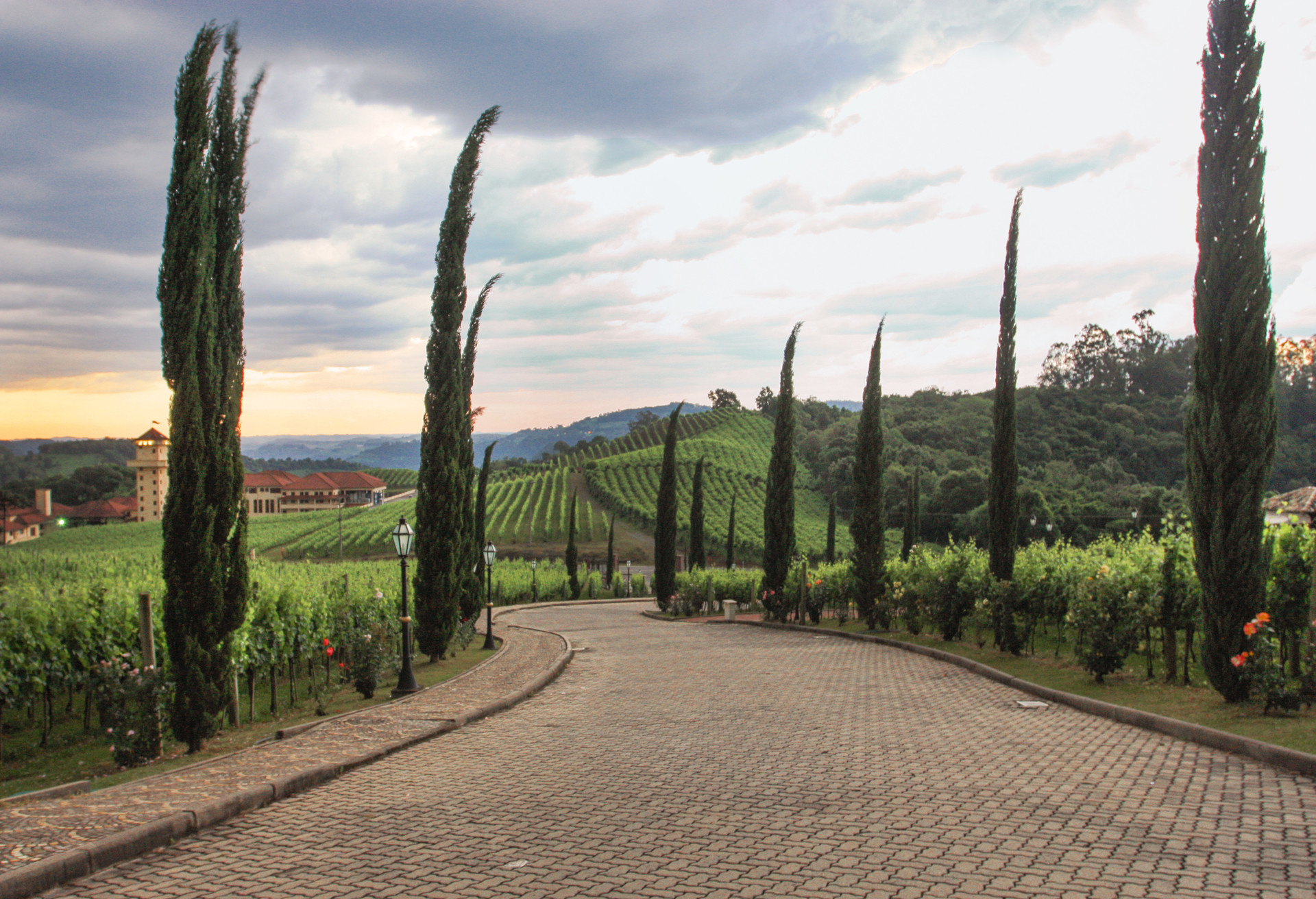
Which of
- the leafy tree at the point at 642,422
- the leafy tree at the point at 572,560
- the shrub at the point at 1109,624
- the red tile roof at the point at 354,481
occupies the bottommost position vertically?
the leafy tree at the point at 572,560

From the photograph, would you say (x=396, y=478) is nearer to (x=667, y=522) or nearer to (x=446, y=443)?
(x=667, y=522)

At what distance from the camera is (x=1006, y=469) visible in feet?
56.0

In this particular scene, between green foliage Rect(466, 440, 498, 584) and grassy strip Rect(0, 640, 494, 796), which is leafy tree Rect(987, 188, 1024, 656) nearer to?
grassy strip Rect(0, 640, 494, 796)

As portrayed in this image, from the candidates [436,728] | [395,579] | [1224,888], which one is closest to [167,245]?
[436,728]

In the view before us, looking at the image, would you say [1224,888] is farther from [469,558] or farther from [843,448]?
[843,448]

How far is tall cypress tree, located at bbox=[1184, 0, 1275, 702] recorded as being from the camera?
990 centimetres

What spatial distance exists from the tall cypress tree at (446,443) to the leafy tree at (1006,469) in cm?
1128

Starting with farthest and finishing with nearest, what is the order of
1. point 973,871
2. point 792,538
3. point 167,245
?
1. point 792,538
2. point 167,245
3. point 973,871

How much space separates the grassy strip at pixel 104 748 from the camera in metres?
8.44

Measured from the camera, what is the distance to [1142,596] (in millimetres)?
11703

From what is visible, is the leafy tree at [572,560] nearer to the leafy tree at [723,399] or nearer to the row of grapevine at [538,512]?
the row of grapevine at [538,512]

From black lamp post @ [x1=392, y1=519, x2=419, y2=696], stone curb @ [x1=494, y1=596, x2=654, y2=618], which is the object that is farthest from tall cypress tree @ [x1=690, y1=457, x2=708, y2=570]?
black lamp post @ [x1=392, y1=519, x2=419, y2=696]

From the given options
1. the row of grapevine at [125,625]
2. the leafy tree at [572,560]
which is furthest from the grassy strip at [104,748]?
the leafy tree at [572,560]

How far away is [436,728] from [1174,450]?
74001mm
